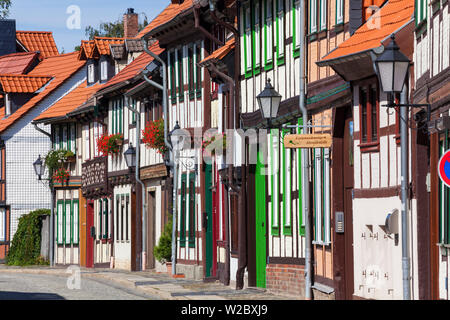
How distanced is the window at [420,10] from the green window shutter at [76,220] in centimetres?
3025

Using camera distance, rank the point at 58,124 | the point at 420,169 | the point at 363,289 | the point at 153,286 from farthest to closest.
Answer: the point at 58,124 → the point at 153,286 → the point at 363,289 → the point at 420,169

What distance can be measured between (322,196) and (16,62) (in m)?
36.8

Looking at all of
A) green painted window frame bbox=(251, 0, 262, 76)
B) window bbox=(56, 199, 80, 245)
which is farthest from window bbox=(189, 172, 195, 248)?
window bbox=(56, 199, 80, 245)

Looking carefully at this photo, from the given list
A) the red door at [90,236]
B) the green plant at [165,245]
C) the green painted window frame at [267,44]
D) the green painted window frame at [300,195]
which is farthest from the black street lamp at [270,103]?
the red door at [90,236]

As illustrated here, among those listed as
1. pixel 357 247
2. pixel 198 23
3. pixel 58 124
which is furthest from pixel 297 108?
pixel 58 124

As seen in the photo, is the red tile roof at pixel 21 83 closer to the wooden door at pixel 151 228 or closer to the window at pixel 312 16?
the wooden door at pixel 151 228

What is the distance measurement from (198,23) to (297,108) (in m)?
7.89

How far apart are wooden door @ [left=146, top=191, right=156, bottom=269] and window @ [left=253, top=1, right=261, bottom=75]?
12.1m

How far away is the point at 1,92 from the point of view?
5012 centimetres

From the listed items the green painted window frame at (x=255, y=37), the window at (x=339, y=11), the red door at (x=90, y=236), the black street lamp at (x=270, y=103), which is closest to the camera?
the window at (x=339, y=11)

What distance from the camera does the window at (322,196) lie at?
747 inches

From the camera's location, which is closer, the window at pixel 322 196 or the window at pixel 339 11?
the window at pixel 339 11

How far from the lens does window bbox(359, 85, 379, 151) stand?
1656cm

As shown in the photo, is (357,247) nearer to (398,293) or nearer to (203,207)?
(398,293)
